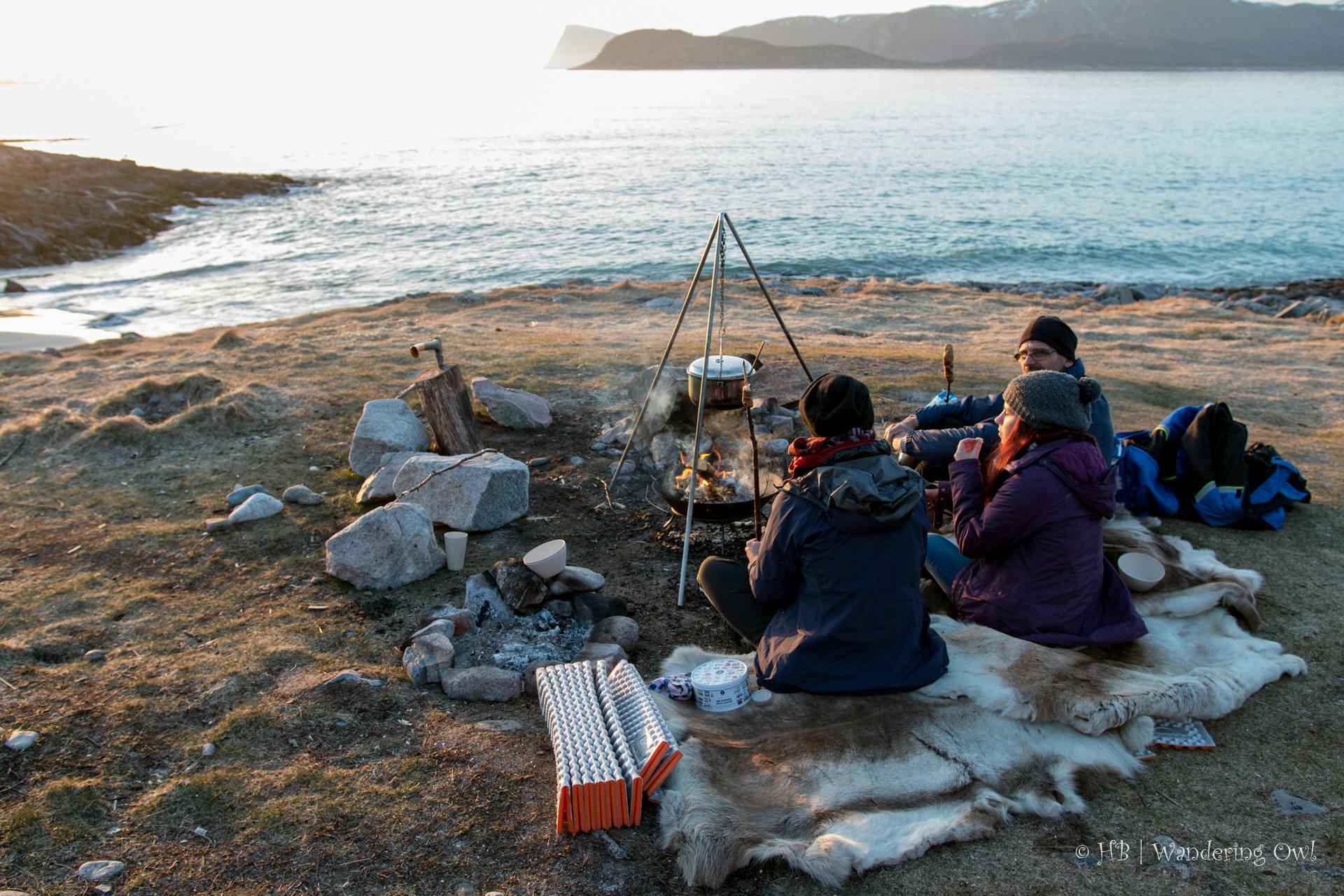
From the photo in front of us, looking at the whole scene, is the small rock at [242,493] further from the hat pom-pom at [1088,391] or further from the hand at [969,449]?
the hat pom-pom at [1088,391]

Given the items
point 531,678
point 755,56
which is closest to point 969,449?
point 531,678

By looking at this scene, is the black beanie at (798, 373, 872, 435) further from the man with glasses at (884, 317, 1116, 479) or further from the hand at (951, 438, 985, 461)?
the man with glasses at (884, 317, 1116, 479)

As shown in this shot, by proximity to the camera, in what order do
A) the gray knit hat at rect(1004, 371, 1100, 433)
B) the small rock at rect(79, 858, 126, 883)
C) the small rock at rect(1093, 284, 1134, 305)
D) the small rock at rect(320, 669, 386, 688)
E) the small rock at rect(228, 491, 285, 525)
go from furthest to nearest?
the small rock at rect(1093, 284, 1134, 305)
the small rock at rect(228, 491, 285, 525)
the small rock at rect(320, 669, 386, 688)
the gray knit hat at rect(1004, 371, 1100, 433)
the small rock at rect(79, 858, 126, 883)

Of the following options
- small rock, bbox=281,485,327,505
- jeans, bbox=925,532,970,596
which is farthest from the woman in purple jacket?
small rock, bbox=281,485,327,505

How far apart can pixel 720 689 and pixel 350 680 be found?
1.74m

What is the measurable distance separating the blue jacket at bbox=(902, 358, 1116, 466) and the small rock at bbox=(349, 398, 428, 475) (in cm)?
378

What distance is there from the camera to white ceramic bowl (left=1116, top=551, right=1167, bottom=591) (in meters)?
4.34

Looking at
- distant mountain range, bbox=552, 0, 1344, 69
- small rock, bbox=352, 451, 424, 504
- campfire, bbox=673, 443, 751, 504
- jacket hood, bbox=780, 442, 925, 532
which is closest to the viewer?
jacket hood, bbox=780, 442, 925, 532

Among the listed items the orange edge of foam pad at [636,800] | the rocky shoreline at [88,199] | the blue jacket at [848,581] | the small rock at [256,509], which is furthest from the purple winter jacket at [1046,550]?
A: the rocky shoreline at [88,199]

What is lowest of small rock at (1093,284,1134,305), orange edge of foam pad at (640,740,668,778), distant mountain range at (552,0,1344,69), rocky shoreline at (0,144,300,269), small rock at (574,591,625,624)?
small rock at (1093,284,1134,305)

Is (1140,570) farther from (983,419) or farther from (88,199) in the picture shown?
(88,199)

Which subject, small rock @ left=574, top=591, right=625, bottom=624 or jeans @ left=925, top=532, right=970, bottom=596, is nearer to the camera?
Result: jeans @ left=925, top=532, right=970, bottom=596

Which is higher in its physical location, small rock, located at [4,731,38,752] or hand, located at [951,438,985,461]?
hand, located at [951,438,985,461]

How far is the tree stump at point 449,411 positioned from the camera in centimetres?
630
